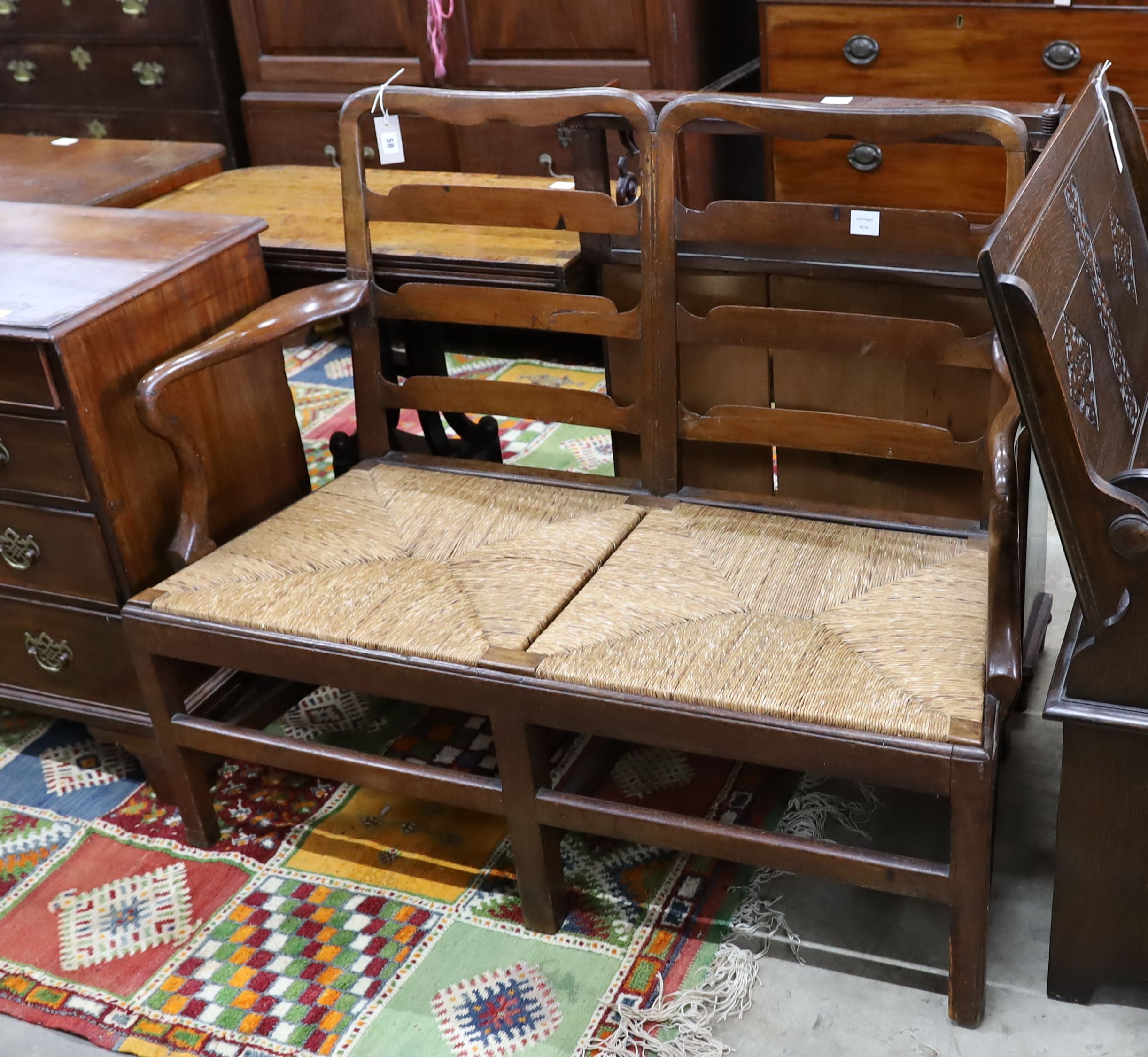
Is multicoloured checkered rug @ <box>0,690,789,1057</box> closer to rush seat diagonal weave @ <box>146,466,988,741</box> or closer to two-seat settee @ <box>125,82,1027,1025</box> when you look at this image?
two-seat settee @ <box>125,82,1027,1025</box>

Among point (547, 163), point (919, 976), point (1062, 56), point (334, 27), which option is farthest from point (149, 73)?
point (919, 976)

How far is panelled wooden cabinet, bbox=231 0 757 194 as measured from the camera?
3.48 meters

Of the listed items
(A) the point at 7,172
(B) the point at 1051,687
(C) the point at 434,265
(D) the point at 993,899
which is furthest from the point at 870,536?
(A) the point at 7,172

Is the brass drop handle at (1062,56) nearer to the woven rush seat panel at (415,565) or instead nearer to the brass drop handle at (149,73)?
the woven rush seat panel at (415,565)

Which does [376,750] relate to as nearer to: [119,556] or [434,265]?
[119,556]

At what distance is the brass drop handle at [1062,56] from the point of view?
9.63ft

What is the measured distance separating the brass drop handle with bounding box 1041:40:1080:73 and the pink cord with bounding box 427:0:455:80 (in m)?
1.59

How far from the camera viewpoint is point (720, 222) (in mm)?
1901

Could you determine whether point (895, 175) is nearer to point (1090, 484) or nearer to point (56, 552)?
point (1090, 484)

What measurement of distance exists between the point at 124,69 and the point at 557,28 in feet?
5.22

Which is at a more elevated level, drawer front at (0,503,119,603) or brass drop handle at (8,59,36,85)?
brass drop handle at (8,59,36,85)

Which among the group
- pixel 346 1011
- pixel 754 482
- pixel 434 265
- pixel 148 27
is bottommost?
pixel 346 1011

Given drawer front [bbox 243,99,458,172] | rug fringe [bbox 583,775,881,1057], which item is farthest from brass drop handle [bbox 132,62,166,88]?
rug fringe [bbox 583,775,881,1057]

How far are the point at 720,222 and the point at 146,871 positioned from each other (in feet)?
4.42
